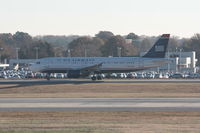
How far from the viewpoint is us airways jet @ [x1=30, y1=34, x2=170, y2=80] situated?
84.6m

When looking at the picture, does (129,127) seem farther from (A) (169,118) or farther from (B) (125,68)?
(B) (125,68)

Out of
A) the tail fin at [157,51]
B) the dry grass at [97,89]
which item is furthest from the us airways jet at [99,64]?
the dry grass at [97,89]

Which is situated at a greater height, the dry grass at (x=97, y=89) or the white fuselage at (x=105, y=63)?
the white fuselage at (x=105, y=63)

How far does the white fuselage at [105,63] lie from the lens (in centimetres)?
8512

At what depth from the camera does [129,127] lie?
→ 95.0 feet

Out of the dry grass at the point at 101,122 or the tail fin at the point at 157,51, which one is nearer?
the dry grass at the point at 101,122

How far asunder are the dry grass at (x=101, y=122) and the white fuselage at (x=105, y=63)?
4711cm

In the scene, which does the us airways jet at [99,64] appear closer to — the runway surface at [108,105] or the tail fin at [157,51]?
the tail fin at [157,51]

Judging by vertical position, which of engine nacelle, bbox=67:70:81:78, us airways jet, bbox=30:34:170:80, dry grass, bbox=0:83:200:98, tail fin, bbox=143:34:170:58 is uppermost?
tail fin, bbox=143:34:170:58

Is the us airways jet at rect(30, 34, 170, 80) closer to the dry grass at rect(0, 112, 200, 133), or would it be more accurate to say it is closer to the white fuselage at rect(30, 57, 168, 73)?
the white fuselage at rect(30, 57, 168, 73)

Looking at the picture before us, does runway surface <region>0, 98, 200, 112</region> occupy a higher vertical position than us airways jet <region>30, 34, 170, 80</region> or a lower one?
lower

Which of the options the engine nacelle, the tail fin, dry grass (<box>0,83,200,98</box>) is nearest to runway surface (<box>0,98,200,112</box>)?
dry grass (<box>0,83,200,98</box>)

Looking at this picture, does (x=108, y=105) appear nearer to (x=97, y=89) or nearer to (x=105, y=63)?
(x=97, y=89)

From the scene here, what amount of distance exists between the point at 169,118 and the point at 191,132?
8.08m
